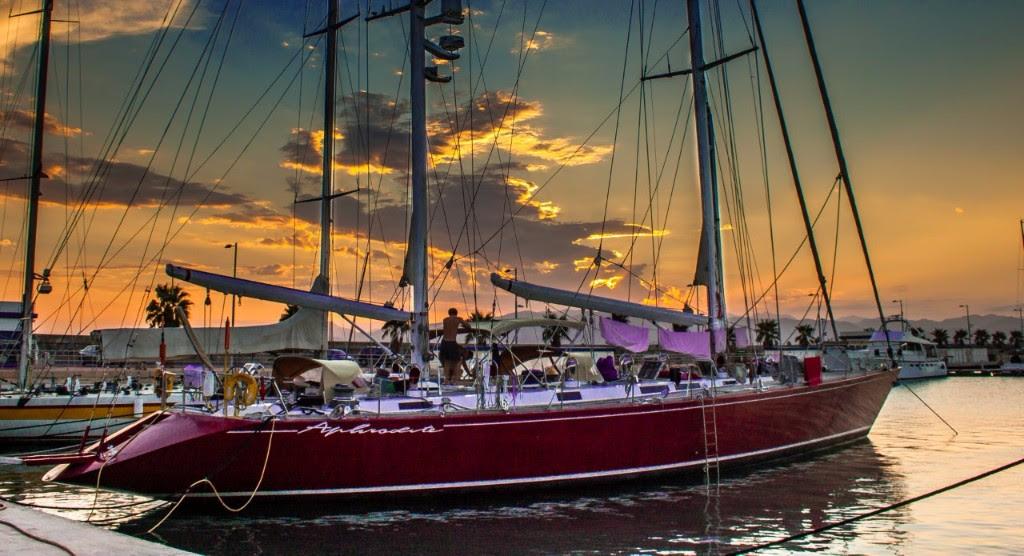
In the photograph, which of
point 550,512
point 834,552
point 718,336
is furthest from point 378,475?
point 718,336

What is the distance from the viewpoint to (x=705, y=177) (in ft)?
67.3

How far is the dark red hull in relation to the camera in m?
13.0

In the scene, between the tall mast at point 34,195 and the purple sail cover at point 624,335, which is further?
the tall mast at point 34,195

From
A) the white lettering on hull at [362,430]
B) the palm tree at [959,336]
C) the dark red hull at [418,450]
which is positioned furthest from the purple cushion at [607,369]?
the palm tree at [959,336]

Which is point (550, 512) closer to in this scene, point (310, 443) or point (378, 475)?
point (378, 475)

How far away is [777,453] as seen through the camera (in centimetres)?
1992

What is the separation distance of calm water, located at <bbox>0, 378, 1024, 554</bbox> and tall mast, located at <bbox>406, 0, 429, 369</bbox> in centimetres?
429

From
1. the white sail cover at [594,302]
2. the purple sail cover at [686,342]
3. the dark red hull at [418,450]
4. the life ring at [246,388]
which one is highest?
the white sail cover at [594,302]

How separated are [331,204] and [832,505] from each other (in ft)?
47.6

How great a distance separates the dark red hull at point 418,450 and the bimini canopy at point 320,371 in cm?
147

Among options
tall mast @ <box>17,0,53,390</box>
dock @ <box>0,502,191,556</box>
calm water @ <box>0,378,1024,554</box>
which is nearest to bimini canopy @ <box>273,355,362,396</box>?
calm water @ <box>0,378,1024,554</box>

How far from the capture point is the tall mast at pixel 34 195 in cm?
2600

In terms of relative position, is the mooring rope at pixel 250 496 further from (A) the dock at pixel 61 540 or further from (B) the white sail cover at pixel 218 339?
(A) the dock at pixel 61 540

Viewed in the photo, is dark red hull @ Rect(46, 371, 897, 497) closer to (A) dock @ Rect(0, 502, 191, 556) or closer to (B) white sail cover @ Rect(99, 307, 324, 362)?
(B) white sail cover @ Rect(99, 307, 324, 362)
